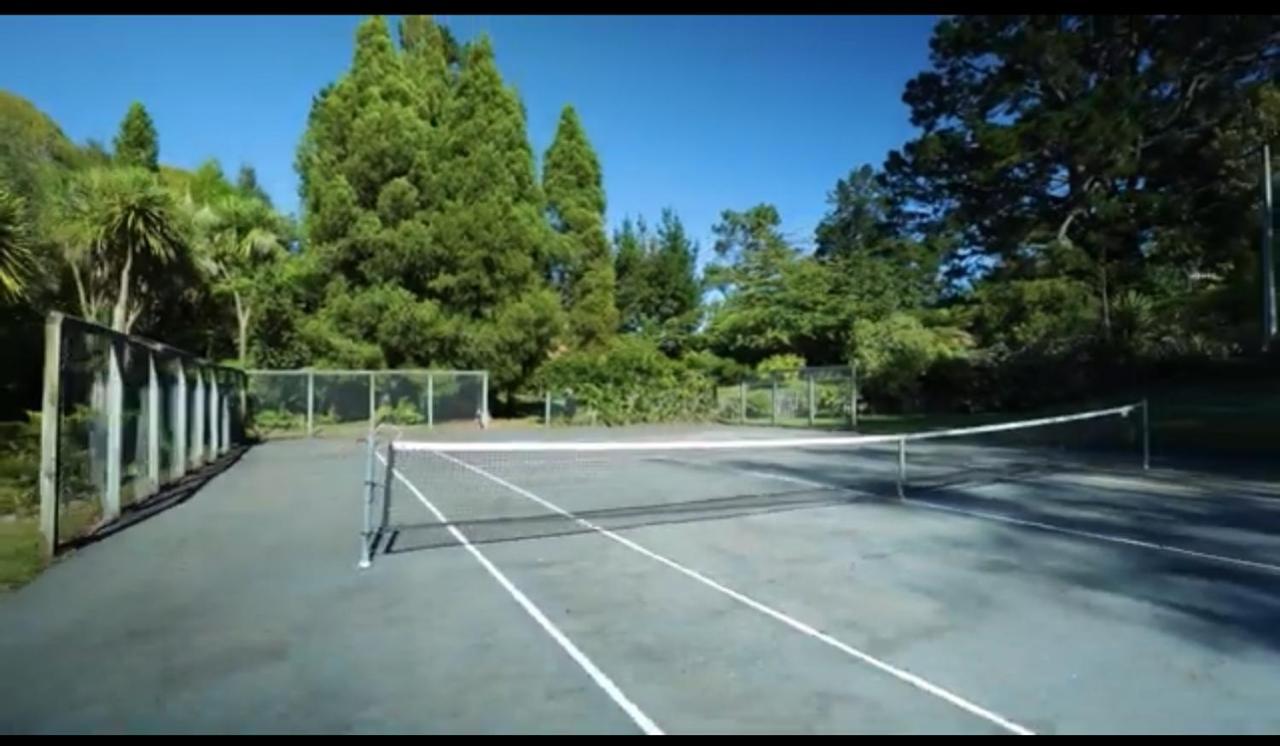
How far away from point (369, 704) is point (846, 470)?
1277cm

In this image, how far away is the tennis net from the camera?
978cm

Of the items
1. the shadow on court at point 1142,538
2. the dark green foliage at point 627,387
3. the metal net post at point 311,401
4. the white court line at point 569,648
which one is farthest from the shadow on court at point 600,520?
the dark green foliage at point 627,387

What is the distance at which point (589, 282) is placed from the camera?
44.4 meters

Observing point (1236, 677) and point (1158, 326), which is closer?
point (1236, 677)

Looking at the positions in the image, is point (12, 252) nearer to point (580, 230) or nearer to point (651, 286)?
point (580, 230)

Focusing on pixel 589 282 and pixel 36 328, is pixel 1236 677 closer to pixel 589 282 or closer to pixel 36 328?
pixel 36 328

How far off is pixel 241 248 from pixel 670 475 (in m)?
24.8

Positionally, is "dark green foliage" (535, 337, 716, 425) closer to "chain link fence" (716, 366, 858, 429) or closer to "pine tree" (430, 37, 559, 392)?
"chain link fence" (716, 366, 858, 429)

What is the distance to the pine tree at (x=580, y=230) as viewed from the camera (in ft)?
143

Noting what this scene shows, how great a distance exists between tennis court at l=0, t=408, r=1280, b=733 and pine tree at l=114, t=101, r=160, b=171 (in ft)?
106

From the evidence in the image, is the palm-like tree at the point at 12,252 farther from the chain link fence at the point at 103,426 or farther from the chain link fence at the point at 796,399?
the chain link fence at the point at 796,399

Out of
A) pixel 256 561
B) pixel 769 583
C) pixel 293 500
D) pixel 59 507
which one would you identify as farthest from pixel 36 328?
pixel 769 583
